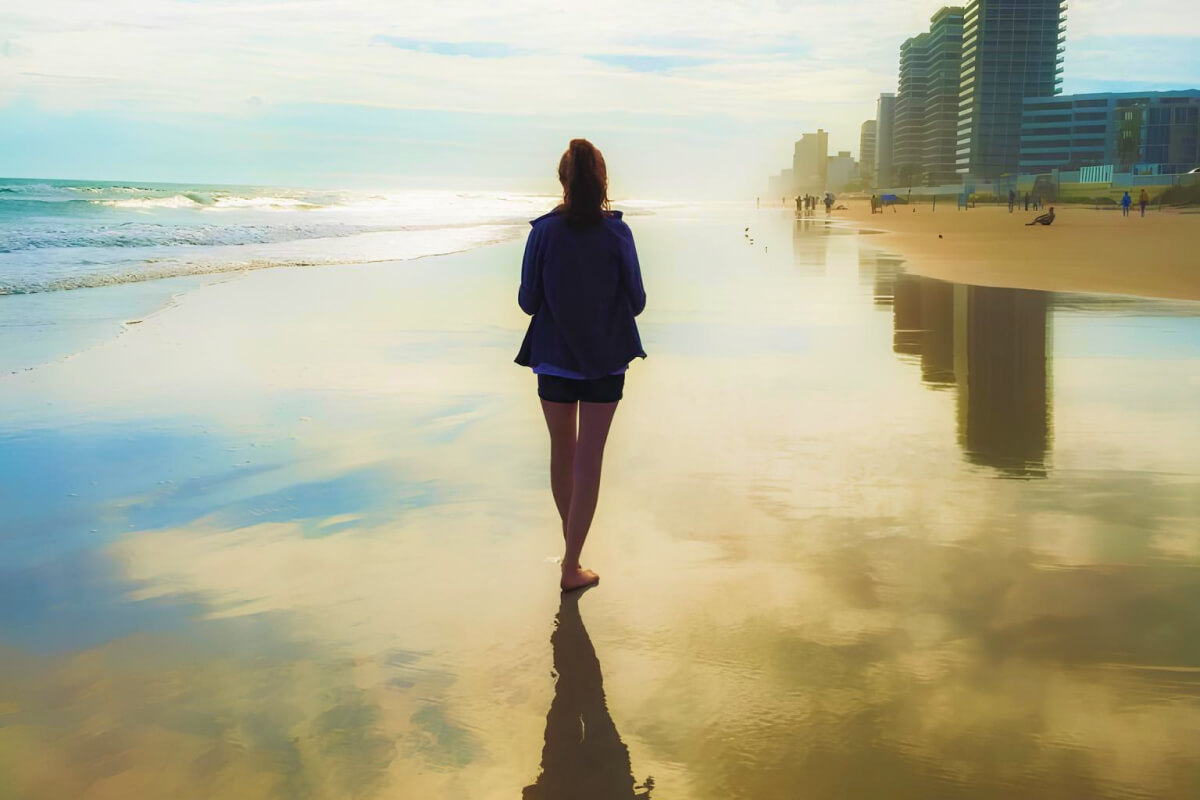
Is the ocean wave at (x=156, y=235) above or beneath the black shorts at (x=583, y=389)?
above

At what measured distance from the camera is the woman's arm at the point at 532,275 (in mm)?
4156

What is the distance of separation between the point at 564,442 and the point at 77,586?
2.06 m

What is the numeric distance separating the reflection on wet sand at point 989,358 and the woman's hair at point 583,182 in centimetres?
307

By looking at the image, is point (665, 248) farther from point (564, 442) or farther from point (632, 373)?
point (564, 442)

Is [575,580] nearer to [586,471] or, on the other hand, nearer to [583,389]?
[586,471]

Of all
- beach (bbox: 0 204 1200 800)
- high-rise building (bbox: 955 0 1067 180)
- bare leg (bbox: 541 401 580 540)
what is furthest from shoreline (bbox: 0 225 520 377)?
high-rise building (bbox: 955 0 1067 180)

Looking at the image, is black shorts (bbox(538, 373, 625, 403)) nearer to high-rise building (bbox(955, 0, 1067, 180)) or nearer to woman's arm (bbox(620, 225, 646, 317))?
woman's arm (bbox(620, 225, 646, 317))

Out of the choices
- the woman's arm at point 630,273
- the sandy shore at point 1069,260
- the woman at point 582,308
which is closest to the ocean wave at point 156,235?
the sandy shore at point 1069,260

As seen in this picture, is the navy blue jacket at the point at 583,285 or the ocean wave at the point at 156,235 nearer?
the navy blue jacket at the point at 583,285

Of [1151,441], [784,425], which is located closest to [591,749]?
[784,425]

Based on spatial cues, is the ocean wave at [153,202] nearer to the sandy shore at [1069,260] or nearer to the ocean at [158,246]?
the ocean at [158,246]

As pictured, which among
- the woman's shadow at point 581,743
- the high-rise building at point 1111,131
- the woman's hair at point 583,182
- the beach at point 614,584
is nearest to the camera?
the woman's shadow at point 581,743

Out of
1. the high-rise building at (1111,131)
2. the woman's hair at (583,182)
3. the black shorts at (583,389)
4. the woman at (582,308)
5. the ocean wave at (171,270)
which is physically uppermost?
the high-rise building at (1111,131)

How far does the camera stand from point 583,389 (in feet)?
13.7
